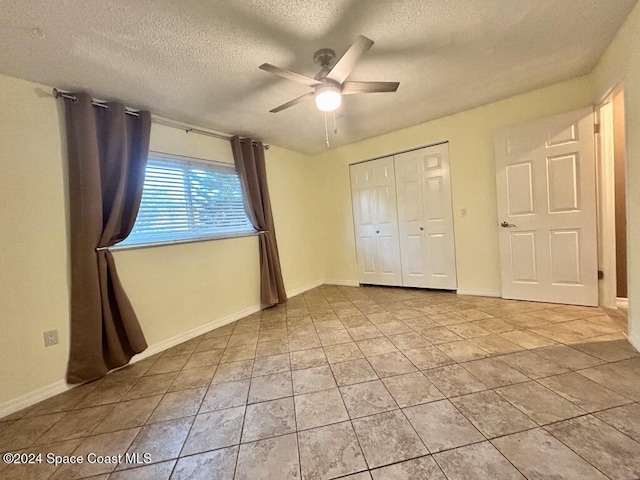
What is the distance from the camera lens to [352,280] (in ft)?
15.2

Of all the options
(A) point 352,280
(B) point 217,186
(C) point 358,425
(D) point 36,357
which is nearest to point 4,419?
(D) point 36,357

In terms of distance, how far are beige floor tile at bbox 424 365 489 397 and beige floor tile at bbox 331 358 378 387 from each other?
394 millimetres

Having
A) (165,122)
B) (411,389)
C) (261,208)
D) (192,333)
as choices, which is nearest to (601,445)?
(411,389)

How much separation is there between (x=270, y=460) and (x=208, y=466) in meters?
0.29

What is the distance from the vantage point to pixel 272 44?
1818mm

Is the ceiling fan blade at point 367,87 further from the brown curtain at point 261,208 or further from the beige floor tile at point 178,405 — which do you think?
the beige floor tile at point 178,405

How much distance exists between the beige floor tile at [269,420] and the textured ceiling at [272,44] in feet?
7.65

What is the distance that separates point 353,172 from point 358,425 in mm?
3673

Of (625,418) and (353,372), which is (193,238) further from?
(625,418)

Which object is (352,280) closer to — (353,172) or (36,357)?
(353,172)

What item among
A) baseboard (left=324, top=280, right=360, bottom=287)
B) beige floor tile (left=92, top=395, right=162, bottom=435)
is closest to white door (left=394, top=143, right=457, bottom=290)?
baseboard (left=324, top=280, right=360, bottom=287)

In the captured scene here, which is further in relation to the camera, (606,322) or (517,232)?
(517,232)

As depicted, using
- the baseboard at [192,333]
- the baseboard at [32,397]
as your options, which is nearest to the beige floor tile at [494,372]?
the baseboard at [192,333]

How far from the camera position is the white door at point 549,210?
2695 mm
